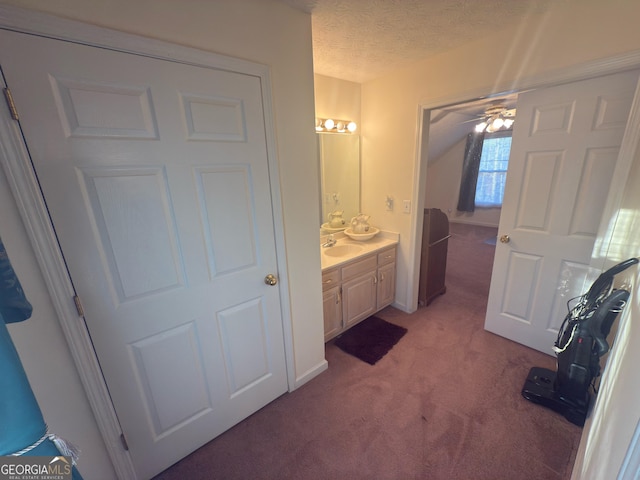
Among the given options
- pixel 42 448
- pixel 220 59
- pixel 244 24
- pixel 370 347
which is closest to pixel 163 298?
pixel 42 448

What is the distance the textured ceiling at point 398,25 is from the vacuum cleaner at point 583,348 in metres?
1.56

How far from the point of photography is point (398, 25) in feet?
5.21

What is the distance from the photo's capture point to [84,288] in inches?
39.4

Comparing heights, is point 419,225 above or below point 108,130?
below

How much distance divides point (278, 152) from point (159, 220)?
67cm

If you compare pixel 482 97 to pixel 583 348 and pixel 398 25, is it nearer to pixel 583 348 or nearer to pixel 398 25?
pixel 398 25

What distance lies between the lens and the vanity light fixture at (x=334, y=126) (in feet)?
7.81

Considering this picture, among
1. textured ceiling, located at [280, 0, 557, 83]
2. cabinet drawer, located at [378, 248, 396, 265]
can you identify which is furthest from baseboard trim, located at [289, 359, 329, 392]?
textured ceiling, located at [280, 0, 557, 83]

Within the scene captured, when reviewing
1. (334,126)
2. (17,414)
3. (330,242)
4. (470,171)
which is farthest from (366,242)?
(470,171)

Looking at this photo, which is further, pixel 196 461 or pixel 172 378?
pixel 196 461

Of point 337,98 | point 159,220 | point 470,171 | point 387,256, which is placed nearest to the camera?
point 159,220

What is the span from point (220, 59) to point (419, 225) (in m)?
2.04

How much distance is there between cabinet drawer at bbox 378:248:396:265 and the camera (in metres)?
2.50

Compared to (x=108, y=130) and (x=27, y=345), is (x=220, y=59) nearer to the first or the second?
(x=108, y=130)
